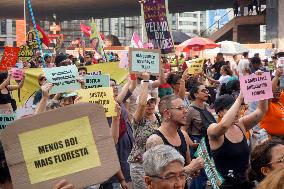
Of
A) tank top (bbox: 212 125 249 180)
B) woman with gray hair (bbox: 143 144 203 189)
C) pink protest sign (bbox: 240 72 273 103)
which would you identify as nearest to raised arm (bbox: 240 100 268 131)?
pink protest sign (bbox: 240 72 273 103)

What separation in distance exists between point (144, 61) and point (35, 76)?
267 cm

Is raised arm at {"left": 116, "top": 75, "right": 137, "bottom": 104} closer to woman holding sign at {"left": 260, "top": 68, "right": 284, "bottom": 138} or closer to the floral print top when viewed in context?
the floral print top

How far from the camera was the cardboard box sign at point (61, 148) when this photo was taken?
3008 millimetres

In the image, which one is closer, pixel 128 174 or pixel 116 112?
pixel 116 112

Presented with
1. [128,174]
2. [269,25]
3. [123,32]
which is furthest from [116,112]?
[123,32]

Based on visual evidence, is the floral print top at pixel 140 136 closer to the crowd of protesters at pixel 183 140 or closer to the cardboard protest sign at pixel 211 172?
the crowd of protesters at pixel 183 140

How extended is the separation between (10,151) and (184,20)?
173266 mm

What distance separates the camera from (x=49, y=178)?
3.05m

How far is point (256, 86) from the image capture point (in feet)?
18.6

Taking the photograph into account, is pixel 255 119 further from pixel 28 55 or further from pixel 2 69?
pixel 28 55

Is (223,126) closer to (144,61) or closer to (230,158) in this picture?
(230,158)

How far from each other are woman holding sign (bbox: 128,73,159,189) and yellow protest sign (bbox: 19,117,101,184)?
2.34 metres

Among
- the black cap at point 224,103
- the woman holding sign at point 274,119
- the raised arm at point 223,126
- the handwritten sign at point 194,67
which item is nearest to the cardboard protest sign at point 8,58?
the handwritten sign at point 194,67

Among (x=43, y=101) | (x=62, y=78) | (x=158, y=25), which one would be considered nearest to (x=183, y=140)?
(x=43, y=101)
